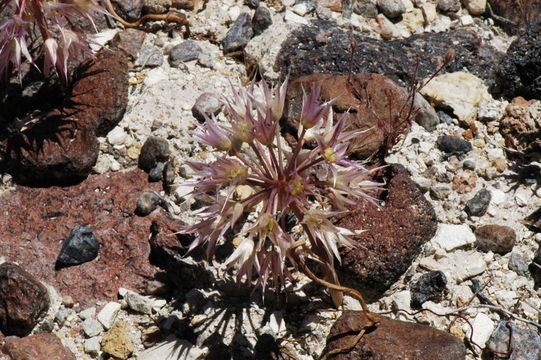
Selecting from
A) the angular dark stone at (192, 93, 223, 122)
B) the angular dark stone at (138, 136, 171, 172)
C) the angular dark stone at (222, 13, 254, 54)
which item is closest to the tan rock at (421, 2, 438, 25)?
the angular dark stone at (222, 13, 254, 54)

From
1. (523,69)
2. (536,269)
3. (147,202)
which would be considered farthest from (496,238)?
(147,202)

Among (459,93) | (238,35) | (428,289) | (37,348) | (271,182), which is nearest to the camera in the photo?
(271,182)

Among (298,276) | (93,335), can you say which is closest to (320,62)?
(298,276)

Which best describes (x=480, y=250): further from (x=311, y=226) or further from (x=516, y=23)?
(x=516, y=23)

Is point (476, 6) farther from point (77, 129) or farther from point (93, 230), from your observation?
point (93, 230)

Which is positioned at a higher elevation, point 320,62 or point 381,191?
point 320,62

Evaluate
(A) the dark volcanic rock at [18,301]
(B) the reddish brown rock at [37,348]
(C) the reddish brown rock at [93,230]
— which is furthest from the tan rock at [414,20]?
(B) the reddish brown rock at [37,348]

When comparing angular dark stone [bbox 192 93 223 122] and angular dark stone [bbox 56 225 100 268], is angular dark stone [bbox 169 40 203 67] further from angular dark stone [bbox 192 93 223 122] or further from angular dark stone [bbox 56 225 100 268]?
angular dark stone [bbox 56 225 100 268]
